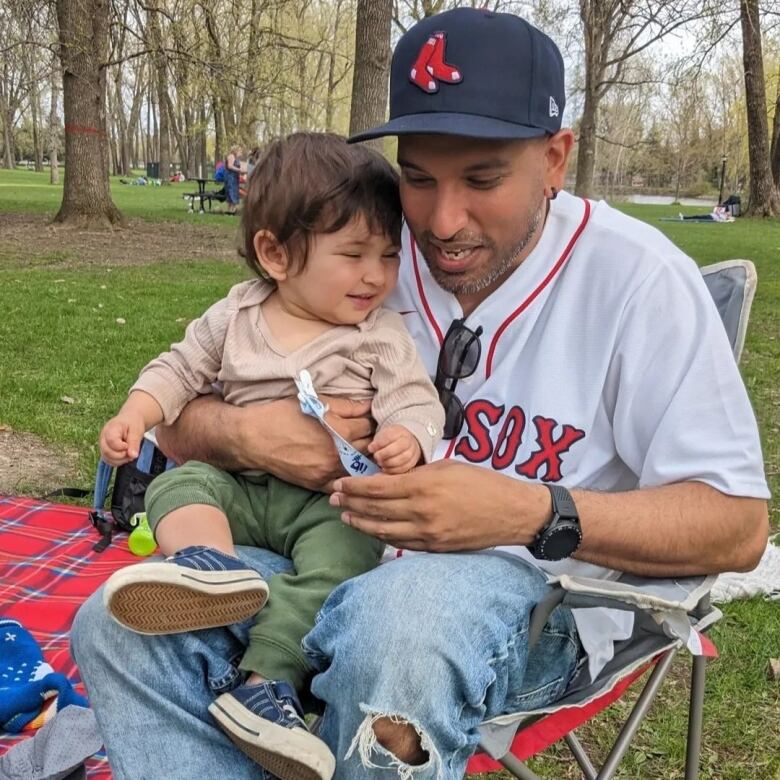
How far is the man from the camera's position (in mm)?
1455

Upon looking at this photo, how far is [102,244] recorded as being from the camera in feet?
42.1

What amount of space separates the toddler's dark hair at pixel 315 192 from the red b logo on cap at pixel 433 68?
26 cm

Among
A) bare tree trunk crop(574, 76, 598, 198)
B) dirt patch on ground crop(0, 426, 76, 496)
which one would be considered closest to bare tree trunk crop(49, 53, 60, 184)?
bare tree trunk crop(574, 76, 598, 198)

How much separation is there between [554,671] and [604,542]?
27cm

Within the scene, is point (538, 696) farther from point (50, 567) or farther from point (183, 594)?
point (50, 567)

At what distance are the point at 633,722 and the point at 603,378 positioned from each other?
0.68m

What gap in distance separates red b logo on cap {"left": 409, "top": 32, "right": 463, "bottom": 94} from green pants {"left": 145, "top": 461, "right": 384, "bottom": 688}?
898 millimetres

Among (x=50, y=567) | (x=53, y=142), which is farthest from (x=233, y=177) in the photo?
(x=53, y=142)

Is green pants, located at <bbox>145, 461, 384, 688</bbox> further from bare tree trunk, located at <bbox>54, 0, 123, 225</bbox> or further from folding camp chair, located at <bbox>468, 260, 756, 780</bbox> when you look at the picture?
bare tree trunk, located at <bbox>54, 0, 123, 225</bbox>

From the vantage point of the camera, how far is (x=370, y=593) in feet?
4.89

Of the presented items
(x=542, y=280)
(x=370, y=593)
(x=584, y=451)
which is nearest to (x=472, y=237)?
(x=542, y=280)

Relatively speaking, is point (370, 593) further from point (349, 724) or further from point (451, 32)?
point (451, 32)

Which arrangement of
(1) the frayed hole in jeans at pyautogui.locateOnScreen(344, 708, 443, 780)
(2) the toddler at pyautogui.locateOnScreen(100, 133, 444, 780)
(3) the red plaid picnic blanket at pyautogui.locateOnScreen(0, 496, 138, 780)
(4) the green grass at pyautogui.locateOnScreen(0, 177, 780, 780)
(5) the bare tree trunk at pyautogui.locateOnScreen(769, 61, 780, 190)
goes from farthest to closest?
(5) the bare tree trunk at pyautogui.locateOnScreen(769, 61, 780, 190)
(3) the red plaid picnic blanket at pyautogui.locateOnScreen(0, 496, 138, 780)
(4) the green grass at pyautogui.locateOnScreen(0, 177, 780, 780)
(2) the toddler at pyautogui.locateOnScreen(100, 133, 444, 780)
(1) the frayed hole in jeans at pyautogui.locateOnScreen(344, 708, 443, 780)

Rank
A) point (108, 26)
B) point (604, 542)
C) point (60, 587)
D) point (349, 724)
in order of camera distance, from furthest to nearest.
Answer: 1. point (108, 26)
2. point (60, 587)
3. point (604, 542)
4. point (349, 724)
